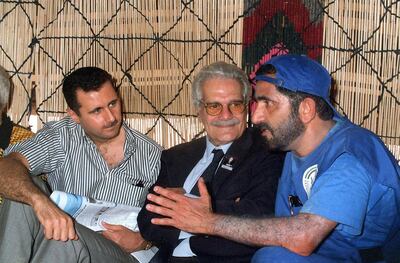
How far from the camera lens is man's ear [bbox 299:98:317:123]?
92.8 inches

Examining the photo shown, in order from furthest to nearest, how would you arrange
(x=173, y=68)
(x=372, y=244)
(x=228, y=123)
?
1. (x=173, y=68)
2. (x=228, y=123)
3. (x=372, y=244)

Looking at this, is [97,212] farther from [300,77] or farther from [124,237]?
[300,77]

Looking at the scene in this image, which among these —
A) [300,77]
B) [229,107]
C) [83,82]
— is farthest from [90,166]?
[300,77]

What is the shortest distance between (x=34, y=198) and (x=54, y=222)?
5.8 inches

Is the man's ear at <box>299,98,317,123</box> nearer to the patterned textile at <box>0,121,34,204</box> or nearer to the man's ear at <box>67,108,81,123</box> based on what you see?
the man's ear at <box>67,108,81,123</box>

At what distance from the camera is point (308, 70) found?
237cm

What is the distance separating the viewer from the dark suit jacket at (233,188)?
254 centimetres

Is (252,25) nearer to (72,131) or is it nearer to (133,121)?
(133,121)

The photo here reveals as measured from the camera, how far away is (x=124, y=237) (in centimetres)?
280

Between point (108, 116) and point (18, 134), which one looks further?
point (18, 134)

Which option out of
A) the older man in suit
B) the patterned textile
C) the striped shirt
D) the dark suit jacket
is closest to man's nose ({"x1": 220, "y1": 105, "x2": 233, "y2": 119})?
the older man in suit

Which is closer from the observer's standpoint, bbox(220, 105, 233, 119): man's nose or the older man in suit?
the older man in suit

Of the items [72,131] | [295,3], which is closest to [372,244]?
[295,3]

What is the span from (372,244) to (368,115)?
97cm
